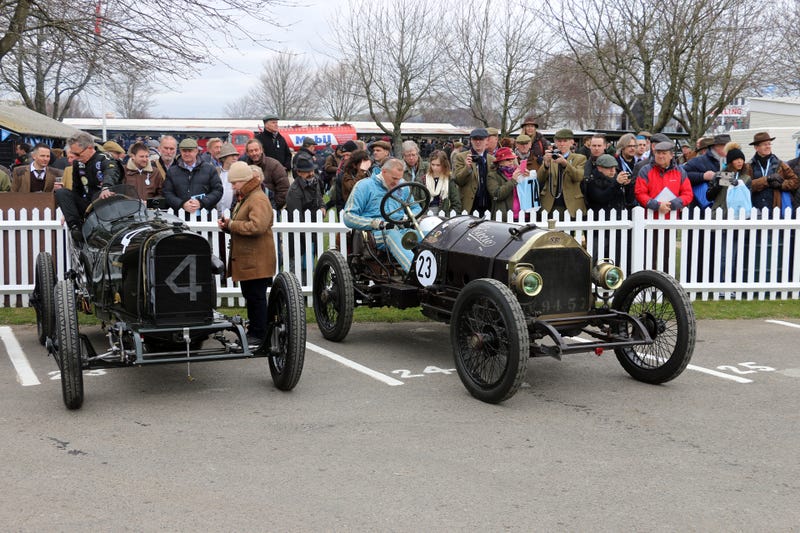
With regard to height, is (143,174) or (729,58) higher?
(729,58)

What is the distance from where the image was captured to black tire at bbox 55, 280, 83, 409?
211 inches

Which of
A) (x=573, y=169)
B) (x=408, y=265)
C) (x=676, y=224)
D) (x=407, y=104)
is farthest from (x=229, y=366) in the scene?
(x=407, y=104)

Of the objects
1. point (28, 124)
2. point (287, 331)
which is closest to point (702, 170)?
point (287, 331)

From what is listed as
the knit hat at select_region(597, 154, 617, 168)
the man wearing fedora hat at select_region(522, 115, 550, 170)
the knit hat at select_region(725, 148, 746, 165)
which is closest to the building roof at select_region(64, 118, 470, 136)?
the man wearing fedora hat at select_region(522, 115, 550, 170)

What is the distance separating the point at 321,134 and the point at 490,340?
3360cm

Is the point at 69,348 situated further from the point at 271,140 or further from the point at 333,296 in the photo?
the point at 271,140

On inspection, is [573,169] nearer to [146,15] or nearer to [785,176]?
[785,176]

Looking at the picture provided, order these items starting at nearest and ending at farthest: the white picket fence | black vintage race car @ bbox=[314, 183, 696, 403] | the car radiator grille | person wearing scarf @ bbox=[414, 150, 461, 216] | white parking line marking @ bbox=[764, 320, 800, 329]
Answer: black vintage race car @ bbox=[314, 183, 696, 403] → the car radiator grille → white parking line marking @ bbox=[764, 320, 800, 329] → the white picket fence → person wearing scarf @ bbox=[414, 150, 461, 216]

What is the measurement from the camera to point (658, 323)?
6344 millimetres

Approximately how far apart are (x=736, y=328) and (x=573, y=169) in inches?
105

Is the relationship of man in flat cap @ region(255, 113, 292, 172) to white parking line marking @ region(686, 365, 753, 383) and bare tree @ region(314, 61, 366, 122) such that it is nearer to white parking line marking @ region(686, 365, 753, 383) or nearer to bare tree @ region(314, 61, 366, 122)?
white parking line marking @ region(686, 365, 753, 383)

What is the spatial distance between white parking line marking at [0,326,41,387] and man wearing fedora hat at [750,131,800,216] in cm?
867

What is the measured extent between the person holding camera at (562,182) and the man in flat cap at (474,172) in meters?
0.68

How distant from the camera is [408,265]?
301 inches
